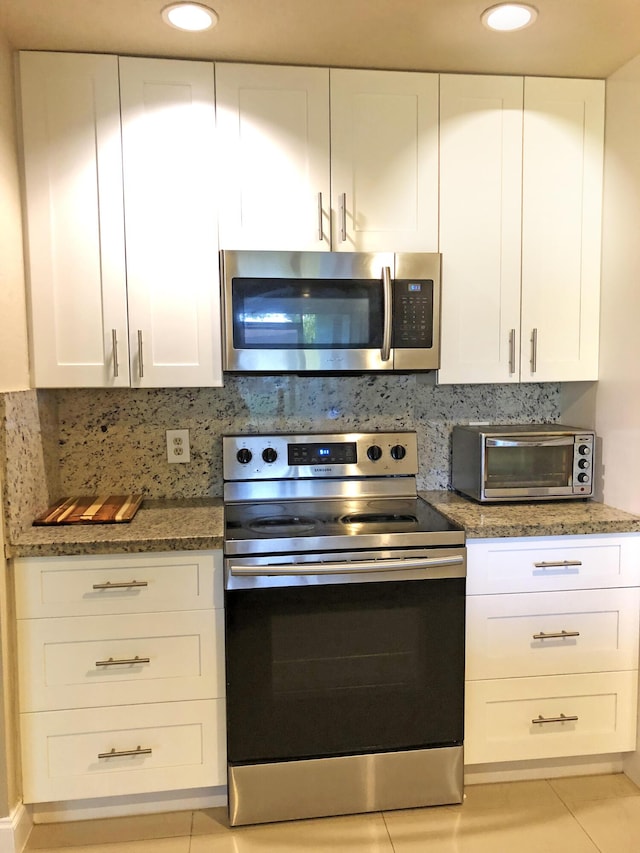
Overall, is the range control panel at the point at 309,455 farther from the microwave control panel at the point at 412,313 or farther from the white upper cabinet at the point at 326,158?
the white upper cabinet at the point at 326,158

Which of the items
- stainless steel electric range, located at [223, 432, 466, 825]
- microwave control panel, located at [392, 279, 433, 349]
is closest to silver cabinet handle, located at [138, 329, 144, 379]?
stainless steel electric range, located at [223, 432, 466, 825]

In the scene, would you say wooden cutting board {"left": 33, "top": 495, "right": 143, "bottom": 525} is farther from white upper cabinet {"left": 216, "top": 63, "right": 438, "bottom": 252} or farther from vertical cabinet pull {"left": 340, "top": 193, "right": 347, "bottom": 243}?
vertical cabinet pull {"left": 340, "top": 193, "right": 347, "bottom": 243}

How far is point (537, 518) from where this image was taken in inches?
79.5

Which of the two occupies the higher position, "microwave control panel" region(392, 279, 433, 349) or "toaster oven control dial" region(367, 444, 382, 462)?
"microwave control panel" region(392, 279, 433, 349)

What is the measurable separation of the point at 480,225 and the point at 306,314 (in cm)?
67

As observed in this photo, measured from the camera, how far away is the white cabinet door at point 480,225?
6.87ft

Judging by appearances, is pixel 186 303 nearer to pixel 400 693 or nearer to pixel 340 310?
pixel 340 310

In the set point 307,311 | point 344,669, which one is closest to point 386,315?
point 307,311

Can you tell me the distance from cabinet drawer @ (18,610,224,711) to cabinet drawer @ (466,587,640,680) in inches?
31.5

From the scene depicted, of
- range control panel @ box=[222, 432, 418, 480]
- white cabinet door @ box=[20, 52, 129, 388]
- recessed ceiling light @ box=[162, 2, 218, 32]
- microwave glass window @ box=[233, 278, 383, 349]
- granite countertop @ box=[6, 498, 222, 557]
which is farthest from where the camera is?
range control panel @ box=[222, 432, 418, 480]

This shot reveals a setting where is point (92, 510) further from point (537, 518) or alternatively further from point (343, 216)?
point (537, 518)

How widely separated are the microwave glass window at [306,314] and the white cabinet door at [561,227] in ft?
1.84

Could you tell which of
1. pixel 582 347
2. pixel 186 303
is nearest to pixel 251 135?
pixel 186 303

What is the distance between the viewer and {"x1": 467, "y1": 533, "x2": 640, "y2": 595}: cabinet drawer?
1960 mm
